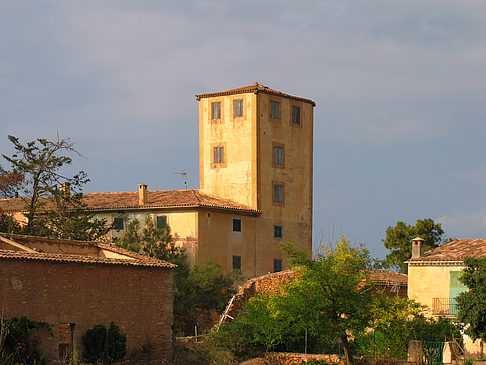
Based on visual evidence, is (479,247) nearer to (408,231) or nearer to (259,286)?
(259,286)

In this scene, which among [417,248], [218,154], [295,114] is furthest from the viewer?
[295,114]

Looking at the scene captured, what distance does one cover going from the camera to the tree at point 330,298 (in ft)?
92.3

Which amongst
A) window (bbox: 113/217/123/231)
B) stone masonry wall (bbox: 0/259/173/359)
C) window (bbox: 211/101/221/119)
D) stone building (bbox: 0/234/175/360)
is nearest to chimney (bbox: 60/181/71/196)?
window (bbox: 113/217/123/231)

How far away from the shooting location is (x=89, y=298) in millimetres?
26062

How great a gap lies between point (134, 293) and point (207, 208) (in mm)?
21513

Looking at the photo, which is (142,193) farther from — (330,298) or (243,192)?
(330,298)

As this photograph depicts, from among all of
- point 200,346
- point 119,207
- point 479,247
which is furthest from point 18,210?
point 479,247

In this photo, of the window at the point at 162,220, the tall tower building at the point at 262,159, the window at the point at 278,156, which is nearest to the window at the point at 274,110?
the tall tower building at the point at 262,159

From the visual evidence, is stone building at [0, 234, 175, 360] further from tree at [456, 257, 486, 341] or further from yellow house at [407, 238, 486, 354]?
yellow house at [407, 238, 486, 354]

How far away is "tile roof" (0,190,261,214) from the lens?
49.3m

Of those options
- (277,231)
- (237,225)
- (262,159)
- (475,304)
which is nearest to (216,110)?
(262,159)

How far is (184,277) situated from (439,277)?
44.9ft

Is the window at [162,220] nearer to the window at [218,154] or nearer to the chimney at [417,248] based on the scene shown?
the window at [218,154]

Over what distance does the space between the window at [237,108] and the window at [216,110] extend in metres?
1.11
